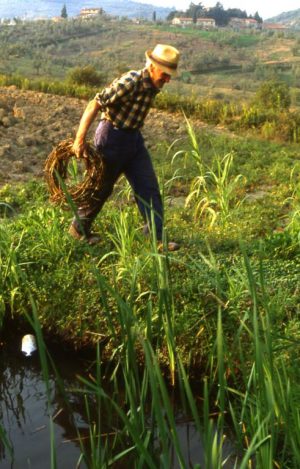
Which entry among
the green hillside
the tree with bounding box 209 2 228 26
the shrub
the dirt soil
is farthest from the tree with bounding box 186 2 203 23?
the dirt soil

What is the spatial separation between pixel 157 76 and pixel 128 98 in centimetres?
22

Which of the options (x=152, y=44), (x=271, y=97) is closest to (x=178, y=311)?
(x=271, y=97)

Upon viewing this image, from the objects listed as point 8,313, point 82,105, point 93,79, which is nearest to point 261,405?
point 8,313

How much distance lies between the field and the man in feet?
0.60

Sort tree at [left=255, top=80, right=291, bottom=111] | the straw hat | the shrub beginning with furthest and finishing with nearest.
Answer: the shrub < tree at [left=255, top=80, right=291, bottom=111] < the straw hat

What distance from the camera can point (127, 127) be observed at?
A: 4.30 m

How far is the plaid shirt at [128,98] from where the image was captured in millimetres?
4145

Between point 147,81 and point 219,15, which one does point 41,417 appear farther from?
point 219,15

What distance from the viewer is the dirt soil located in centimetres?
787

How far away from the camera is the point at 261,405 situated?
2363 mm

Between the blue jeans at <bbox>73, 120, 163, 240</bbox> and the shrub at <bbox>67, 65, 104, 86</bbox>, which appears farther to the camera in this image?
the shrub at <bbox>67, 65, 104, 86</bbox>

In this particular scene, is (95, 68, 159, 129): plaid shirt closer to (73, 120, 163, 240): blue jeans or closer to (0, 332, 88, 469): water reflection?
(73, 120, 163, 240): blue jeans

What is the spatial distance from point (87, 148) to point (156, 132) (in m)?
5.78

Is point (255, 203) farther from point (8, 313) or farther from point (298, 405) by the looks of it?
point (298, 405)
